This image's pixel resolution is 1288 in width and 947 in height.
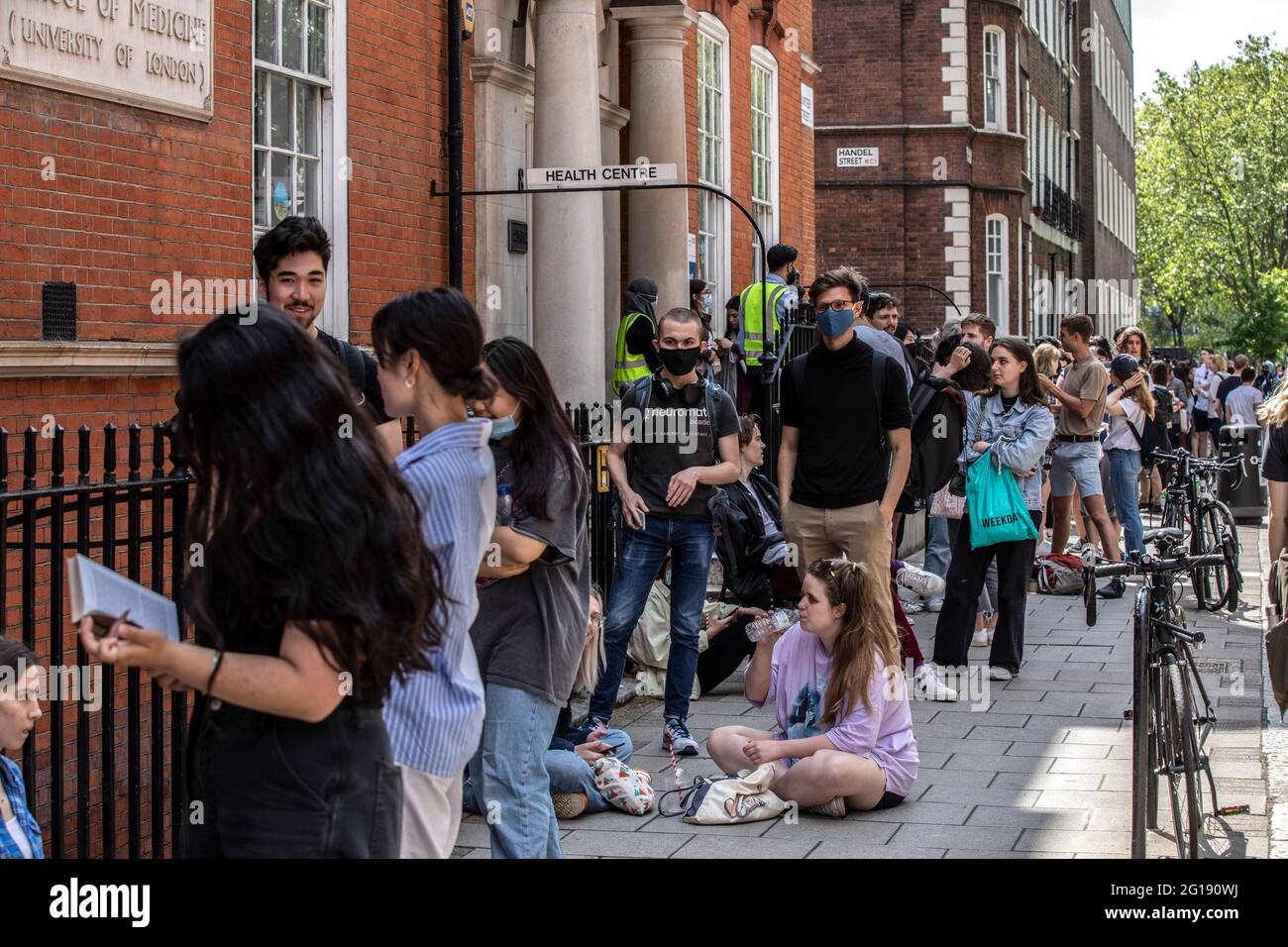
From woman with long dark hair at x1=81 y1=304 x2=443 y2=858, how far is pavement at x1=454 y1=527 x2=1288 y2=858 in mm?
3427

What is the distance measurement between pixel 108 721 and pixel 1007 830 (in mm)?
3474

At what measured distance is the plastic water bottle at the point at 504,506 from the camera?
200 inches

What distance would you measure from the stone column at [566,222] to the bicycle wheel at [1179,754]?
20.4ft

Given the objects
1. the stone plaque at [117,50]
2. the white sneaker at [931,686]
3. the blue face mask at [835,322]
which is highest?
the stone plaque at [117,50]

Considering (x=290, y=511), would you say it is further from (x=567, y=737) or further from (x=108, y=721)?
(x=567, y=737)

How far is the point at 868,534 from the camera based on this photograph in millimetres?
8492

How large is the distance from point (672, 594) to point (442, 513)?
473 cm

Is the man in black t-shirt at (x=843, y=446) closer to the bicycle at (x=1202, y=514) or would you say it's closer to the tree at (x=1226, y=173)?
the bicycle at (x=1202, y=514)

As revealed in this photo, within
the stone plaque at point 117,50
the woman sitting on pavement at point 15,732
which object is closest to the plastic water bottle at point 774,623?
the stone plaque at point 117,50

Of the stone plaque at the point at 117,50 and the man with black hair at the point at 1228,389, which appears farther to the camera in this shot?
the man with black hair at the point at 1228,389

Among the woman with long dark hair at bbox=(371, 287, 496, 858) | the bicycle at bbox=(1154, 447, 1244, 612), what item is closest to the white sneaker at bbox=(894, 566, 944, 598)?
the bicycle at bbox=(1154, 447, 1244, 612)

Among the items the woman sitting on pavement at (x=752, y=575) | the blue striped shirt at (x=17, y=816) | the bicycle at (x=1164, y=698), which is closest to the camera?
the blue striped shirt at (x=17, y=816)

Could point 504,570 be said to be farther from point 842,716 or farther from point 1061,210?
point 1061,210
